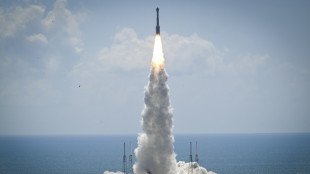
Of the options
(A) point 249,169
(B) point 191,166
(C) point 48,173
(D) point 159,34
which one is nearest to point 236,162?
(A) point 249,169

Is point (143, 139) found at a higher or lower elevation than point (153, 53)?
lower

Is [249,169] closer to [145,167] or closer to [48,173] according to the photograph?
[48,173]

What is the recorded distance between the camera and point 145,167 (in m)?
83.6

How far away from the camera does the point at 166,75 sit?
86.7m

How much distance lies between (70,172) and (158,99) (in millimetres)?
68555

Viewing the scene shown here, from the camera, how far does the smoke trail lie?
3305 inches

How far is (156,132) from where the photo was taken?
84.6 m

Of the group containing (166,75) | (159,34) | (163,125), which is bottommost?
(163,125)

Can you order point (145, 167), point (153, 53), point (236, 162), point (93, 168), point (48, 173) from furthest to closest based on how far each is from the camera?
point (236, 162) → point (93, 168) → point (48, 173) → point (153, 53) → point (145, 167)

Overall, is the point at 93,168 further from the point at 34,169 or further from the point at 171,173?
the point at 171,173

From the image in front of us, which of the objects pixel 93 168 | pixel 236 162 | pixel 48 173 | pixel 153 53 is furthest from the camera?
pixel 236 162

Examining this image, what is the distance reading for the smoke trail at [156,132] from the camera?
83938 millimetres

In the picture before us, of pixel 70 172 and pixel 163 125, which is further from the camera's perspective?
pixel 70 172

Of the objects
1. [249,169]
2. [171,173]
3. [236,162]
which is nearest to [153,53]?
[171,173]
